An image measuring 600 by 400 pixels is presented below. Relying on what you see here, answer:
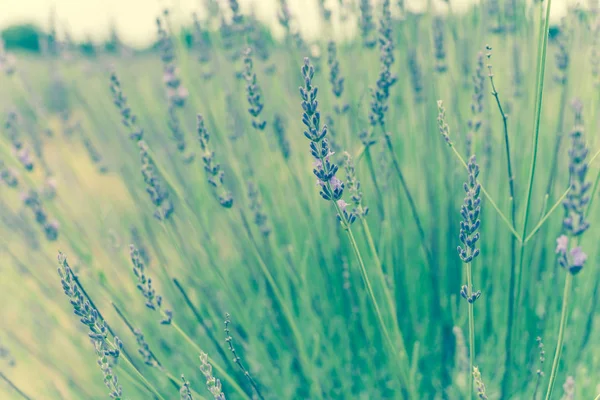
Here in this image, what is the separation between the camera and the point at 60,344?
2.64 meters

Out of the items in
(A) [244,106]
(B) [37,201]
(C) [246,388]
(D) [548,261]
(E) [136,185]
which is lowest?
(C) [246,388]

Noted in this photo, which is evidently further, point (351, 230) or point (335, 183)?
point (351, 230)

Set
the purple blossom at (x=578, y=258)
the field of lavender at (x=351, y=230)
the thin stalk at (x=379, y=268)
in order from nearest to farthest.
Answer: the purple blossom at (x=578, y=258), the thin stalk at (x=379, y=268), the field of lavender at (x=351, y=230)

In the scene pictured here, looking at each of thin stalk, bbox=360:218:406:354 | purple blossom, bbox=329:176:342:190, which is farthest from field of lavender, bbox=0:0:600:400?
purple blossom, bbox=329:176:342:190

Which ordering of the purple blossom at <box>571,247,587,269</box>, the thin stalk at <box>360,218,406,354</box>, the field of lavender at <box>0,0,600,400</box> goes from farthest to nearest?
1. the field of lavender at <box>0,0,600,400</box>
2. the thin stalk at <box>360,218,406,354</box>
3. the purple blossom at <box>571,247,587,269</box>

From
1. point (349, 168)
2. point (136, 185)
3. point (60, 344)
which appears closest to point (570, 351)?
point (349, 168)

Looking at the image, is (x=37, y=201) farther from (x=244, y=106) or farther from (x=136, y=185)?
(x=244, y=106)

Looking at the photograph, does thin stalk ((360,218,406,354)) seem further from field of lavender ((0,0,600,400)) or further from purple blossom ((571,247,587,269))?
purple blossom ((571,247,587,269))

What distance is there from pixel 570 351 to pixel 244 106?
5.58 ft

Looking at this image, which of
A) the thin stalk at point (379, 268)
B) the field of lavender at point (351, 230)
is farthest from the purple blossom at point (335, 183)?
the field of lavender at point (351, 230)

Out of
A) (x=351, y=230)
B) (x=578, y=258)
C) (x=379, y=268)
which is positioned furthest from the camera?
(x=351, y=230)

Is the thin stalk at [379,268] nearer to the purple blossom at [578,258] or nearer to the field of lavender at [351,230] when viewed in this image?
the field of lavender at [351,230]

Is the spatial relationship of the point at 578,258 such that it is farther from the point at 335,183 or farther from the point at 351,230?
the point at 351,230

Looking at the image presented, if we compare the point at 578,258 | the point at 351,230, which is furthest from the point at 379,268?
the point at 578,258
